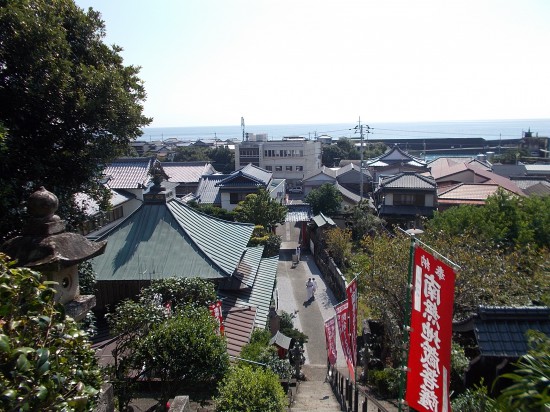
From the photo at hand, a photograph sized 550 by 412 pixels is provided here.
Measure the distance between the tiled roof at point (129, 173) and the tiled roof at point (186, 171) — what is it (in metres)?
15.5

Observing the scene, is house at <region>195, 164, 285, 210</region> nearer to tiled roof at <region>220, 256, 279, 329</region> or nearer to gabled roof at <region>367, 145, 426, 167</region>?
tiled roof at <region>220, 256, 279, 329</region>

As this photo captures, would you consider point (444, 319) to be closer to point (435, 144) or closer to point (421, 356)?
point (421, 356)

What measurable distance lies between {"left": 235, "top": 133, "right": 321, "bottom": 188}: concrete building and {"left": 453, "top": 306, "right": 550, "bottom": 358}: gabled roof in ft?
184

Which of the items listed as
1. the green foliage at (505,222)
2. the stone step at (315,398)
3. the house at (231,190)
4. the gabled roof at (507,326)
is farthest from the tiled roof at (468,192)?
the gabled roof at (507,326)

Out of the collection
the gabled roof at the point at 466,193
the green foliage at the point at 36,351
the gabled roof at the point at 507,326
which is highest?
the green foliage at the point at 36,351

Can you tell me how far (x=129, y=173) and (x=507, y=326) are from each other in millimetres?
29442

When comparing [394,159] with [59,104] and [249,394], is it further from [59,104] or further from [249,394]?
[249,394]

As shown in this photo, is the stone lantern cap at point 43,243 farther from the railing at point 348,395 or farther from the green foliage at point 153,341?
the railing at point 348,395

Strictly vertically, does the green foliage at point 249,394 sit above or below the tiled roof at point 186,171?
below

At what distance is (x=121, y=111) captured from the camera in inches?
424

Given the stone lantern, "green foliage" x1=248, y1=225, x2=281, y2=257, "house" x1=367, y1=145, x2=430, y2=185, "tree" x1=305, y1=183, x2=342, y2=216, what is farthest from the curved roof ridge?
"house" x1=367, y1=145, x2=430, y2=185

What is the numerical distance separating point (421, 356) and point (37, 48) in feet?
30.3

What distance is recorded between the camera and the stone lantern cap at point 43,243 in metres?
5.40

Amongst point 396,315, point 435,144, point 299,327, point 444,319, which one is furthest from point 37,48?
point 435,144
